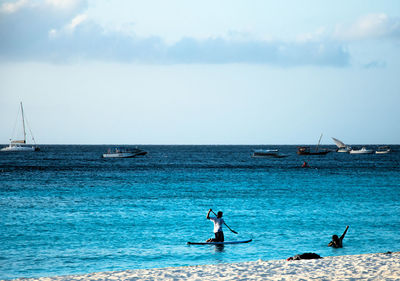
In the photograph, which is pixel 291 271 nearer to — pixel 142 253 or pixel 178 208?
pixel 142 253

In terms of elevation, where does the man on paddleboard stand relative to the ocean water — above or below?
above

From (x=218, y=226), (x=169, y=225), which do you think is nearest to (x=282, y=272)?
(x=218, y=226)

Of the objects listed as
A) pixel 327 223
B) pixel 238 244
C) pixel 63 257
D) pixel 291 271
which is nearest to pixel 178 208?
pixel 327 223

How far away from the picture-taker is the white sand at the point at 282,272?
1545 centimetres

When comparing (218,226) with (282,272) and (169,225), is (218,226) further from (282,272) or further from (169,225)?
(282,272)

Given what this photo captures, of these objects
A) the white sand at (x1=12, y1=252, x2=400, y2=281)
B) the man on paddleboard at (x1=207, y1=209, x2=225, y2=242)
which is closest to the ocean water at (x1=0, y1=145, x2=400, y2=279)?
the man on paddleboard at (x1=207, y1=209, x2=225, y2=242)

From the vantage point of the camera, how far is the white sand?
15453 millimetres

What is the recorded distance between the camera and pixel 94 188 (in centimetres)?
6019

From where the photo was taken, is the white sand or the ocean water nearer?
the white sand

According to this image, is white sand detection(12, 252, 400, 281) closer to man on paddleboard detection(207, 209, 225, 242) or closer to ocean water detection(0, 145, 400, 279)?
ocean water detection(0, 145, 400, 279)

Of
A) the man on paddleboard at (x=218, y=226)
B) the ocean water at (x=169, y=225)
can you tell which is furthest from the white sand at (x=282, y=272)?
the man on paddleboard at (x=218, y=226)

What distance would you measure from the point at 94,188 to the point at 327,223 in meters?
32.8

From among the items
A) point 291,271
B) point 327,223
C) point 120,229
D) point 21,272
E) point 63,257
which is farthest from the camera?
point 327,223

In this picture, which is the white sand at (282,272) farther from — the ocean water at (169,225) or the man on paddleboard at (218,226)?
the man on paddleboard at (218,226)
